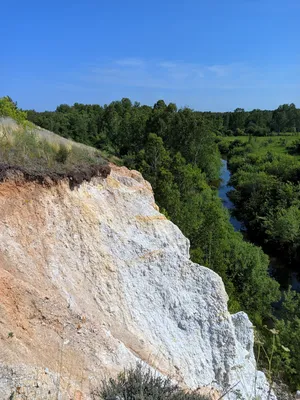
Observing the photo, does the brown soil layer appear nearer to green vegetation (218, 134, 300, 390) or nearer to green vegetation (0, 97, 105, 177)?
green vegetation (0, 97, 105, 177)

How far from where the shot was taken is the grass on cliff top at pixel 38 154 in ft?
36.4

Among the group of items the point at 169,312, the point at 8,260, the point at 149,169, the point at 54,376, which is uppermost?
the point at 149,169

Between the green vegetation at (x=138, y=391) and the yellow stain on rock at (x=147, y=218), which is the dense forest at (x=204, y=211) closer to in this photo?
the green vegetation at (x=138, y=391)

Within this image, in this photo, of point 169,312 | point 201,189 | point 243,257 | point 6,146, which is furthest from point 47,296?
point 201,189

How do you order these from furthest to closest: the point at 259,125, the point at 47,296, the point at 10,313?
the point at 259,125
the point at 47,296
the point at 10,313

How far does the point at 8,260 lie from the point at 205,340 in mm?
7437

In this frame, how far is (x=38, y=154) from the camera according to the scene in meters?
12.4

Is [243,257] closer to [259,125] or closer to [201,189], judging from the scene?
[201,189]

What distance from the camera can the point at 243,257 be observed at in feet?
75.9

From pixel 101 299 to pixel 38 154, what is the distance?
225 inches

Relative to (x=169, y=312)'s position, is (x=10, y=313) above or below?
above

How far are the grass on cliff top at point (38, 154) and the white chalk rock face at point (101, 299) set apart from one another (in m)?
0.79

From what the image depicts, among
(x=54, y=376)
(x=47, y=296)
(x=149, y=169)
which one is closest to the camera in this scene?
(x=54, y=376)

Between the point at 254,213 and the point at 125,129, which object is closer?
the point at 254,213
